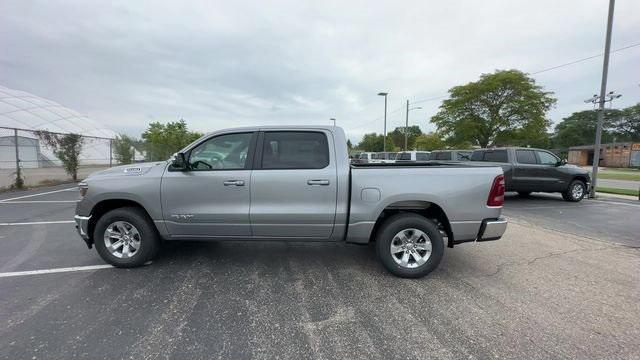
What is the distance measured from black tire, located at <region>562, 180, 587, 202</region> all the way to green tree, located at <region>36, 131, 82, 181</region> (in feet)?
65.7

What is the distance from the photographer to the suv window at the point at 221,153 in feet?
13.3

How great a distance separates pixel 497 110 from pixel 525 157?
2568 cm

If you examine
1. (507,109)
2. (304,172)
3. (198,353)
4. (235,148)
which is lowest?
(198,353)

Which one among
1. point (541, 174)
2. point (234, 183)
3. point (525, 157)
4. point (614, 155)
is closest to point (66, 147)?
point (234, 183)

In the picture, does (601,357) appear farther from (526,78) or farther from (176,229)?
(526,78)

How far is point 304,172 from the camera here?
12.7 feet

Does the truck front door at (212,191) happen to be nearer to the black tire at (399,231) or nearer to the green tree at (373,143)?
the black tire at (399,231)

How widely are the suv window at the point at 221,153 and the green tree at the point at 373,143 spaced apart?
90.8m

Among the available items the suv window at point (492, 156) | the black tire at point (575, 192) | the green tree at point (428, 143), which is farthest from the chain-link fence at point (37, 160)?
the green tree at point (428, 143)

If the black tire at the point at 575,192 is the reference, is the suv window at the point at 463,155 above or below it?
above

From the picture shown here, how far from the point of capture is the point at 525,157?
406 inches

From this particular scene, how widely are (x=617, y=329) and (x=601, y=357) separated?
0.63 metres

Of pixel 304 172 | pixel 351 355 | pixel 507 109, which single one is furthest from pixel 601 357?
pixel 507 109

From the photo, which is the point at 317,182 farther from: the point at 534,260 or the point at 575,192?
the point at 575,192
